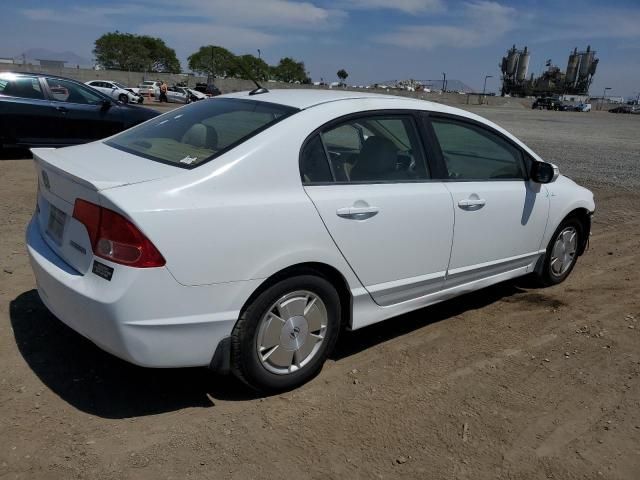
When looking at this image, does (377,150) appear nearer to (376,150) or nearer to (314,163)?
(376,150)

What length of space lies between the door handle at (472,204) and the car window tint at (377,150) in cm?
32

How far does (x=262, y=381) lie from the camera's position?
3037 mm

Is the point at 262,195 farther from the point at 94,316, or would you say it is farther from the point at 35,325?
the point at 35,325

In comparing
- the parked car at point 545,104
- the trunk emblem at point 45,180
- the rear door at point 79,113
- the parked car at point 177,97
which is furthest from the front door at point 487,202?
the parked car at point 545,104

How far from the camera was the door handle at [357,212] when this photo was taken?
10.4 ft

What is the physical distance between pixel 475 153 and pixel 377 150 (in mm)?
1037

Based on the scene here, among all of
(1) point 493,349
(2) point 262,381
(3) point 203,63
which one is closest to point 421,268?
(1) point 493,349

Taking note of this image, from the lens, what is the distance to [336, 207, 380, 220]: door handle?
318 cm

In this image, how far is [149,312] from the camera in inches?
102

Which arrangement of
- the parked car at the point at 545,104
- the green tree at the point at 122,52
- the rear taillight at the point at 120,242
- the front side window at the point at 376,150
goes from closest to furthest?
the rear taillight at the point at 120,242 → the front side window at the point at 376,150 → the parked car at the point at 545,104 → the green tree at the point at 122,52

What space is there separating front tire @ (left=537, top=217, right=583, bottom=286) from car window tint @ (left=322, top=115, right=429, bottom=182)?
186 centimetres

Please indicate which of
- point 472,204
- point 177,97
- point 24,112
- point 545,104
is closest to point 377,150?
point 472,204

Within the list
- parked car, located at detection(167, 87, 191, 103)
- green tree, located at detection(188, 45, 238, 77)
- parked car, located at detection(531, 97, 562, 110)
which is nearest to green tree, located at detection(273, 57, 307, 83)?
green tree, located at detection(188, 45, 238, 77)

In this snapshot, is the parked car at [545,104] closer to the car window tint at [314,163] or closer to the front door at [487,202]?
the front door at [487,202]
